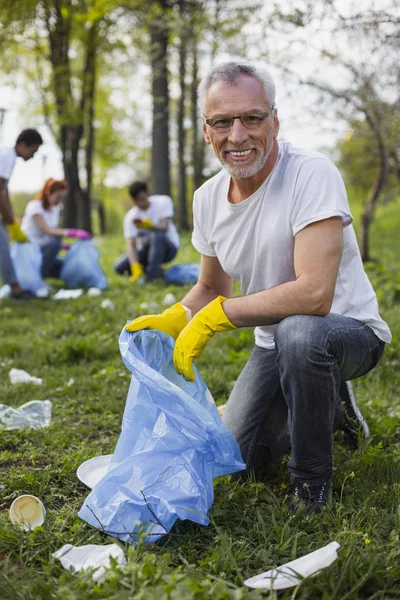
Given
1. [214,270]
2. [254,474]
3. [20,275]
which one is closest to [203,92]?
[214,270]

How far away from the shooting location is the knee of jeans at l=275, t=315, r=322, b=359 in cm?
193

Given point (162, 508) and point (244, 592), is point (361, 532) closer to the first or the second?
point (244, 592)

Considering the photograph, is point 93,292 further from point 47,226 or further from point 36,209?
point 36,209

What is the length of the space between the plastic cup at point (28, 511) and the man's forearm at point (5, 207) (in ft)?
13.8

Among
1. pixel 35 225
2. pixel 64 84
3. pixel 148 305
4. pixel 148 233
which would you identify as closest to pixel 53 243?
pixel 35 225

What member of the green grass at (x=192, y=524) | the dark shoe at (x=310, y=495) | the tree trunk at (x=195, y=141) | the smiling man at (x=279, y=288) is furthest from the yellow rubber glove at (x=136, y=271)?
the tree trunk at (x=195, y=141)

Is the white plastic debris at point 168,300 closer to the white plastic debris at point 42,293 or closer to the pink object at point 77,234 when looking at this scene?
the white plastic debris at point 42,293

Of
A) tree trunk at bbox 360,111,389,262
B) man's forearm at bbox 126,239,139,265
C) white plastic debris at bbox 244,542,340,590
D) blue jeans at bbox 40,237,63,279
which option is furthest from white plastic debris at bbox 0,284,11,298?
white plastic debris at bbox 244,542,340,590

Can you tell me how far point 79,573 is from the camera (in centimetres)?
160

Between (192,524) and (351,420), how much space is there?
890 mm

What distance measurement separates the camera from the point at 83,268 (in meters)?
6.48

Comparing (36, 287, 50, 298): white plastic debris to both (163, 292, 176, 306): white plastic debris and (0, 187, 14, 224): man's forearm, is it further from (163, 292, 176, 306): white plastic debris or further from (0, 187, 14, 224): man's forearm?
(163, 292, 176, 306): white plastic debris

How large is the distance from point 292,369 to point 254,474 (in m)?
0.55

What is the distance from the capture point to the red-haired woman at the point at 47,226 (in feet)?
21.7
